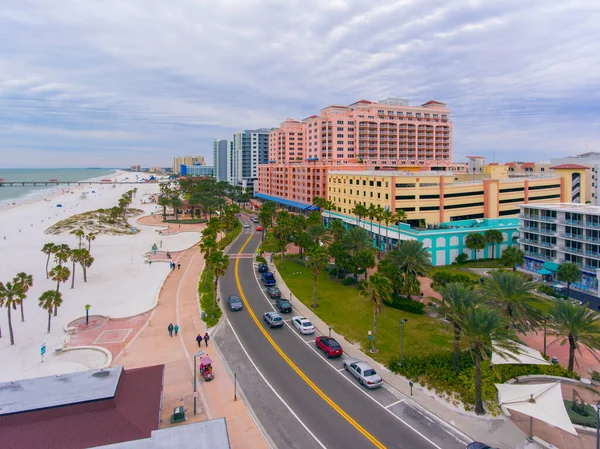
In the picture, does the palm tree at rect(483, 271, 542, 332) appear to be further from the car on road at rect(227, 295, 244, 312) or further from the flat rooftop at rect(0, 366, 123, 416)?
the flat rooftop at rect(0, 366, 123, 416)

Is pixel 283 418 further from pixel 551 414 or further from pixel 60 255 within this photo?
pixel 60 255

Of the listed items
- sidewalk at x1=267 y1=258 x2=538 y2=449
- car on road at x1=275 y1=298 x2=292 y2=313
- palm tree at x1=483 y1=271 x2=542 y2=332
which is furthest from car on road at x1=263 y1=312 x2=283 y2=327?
palm tree at x1=483 y1=271 x2=542 y2=332

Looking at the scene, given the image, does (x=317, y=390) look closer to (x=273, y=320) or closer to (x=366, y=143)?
(x=273, y=320)

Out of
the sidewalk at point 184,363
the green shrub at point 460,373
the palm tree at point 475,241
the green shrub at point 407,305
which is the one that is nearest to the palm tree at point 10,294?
the sidewalk at point 184,363

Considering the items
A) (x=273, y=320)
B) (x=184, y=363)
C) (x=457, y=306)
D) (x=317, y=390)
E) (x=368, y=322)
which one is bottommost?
(x=317, y=390)

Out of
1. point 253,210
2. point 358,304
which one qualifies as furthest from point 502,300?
point 253,210

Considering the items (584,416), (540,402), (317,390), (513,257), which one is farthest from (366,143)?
(540,402)
